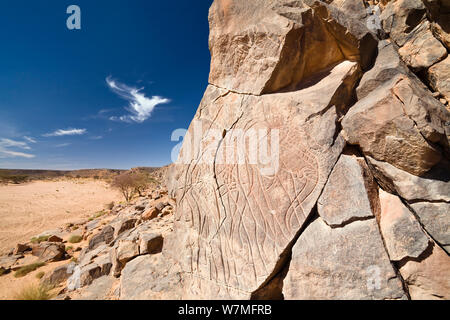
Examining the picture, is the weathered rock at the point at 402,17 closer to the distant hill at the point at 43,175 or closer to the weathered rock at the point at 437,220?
the weathered rock at the point at 437,220

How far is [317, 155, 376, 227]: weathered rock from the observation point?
2.16 metres

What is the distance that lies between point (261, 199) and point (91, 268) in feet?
13.5

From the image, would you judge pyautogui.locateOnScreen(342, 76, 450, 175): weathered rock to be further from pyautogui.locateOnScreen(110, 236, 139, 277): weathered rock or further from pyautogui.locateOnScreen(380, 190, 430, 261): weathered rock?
pyautogui.locateOnScreen(110, 236, 139, 277): weathered rock

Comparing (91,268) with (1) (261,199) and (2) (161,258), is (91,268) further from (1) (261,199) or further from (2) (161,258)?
(1) (261,199)

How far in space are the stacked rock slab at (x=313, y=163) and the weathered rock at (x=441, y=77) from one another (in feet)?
0.17

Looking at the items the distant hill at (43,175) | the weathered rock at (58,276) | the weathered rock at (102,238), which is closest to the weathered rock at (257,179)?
the weathered rock at (58,276)

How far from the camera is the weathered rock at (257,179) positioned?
2.40m

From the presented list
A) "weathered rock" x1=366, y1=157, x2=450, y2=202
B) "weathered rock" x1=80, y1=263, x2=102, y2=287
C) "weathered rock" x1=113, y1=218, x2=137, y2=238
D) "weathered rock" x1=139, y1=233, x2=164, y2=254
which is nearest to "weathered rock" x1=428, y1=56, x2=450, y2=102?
"weathered rock" x1=366, y1=157, x2=450, y2=202

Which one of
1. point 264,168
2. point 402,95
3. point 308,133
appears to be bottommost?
point 264,168

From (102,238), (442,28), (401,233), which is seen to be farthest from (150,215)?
(442,28)

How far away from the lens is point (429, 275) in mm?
1877

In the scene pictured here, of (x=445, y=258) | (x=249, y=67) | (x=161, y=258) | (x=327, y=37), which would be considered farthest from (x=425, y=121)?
(x=161, y=258)

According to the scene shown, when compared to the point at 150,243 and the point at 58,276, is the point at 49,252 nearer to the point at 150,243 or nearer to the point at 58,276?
the point at 58,276
